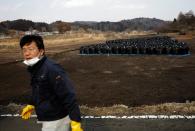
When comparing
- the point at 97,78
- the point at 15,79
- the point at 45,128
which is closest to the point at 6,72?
the point at 15,79

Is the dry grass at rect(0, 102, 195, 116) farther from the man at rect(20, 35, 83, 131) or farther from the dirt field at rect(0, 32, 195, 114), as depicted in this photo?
the man at rect(20, 35, 83, 131)

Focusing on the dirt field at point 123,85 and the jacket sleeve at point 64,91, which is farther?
the dirt field at point 123,85

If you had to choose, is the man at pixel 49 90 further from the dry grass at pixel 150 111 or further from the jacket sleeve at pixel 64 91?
the dry grass at pixel 150 111

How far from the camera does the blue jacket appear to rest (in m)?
3.39

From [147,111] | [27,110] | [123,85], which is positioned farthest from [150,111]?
[123,85]

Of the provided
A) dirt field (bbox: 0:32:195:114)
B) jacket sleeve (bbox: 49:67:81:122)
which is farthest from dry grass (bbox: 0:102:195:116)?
jacket sleeve (bbox: 49:67:81:122)

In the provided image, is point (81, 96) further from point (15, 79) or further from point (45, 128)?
point (45, 128)

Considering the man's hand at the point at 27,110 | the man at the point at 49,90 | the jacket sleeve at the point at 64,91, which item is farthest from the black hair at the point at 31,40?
the man's hand at the point at 27,110

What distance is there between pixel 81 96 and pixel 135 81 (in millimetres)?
3734

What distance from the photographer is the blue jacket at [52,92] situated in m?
3.39

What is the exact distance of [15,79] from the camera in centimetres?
1706

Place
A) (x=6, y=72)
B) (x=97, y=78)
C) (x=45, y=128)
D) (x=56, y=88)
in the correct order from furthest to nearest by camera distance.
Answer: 1. (x=6, y=72)
2. (x=97, y=78)
3. (x=45, y=128)
4. (x=56, y=88)

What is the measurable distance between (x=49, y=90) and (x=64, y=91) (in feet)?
0.72

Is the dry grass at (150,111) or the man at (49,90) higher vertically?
the man at (49,90)
